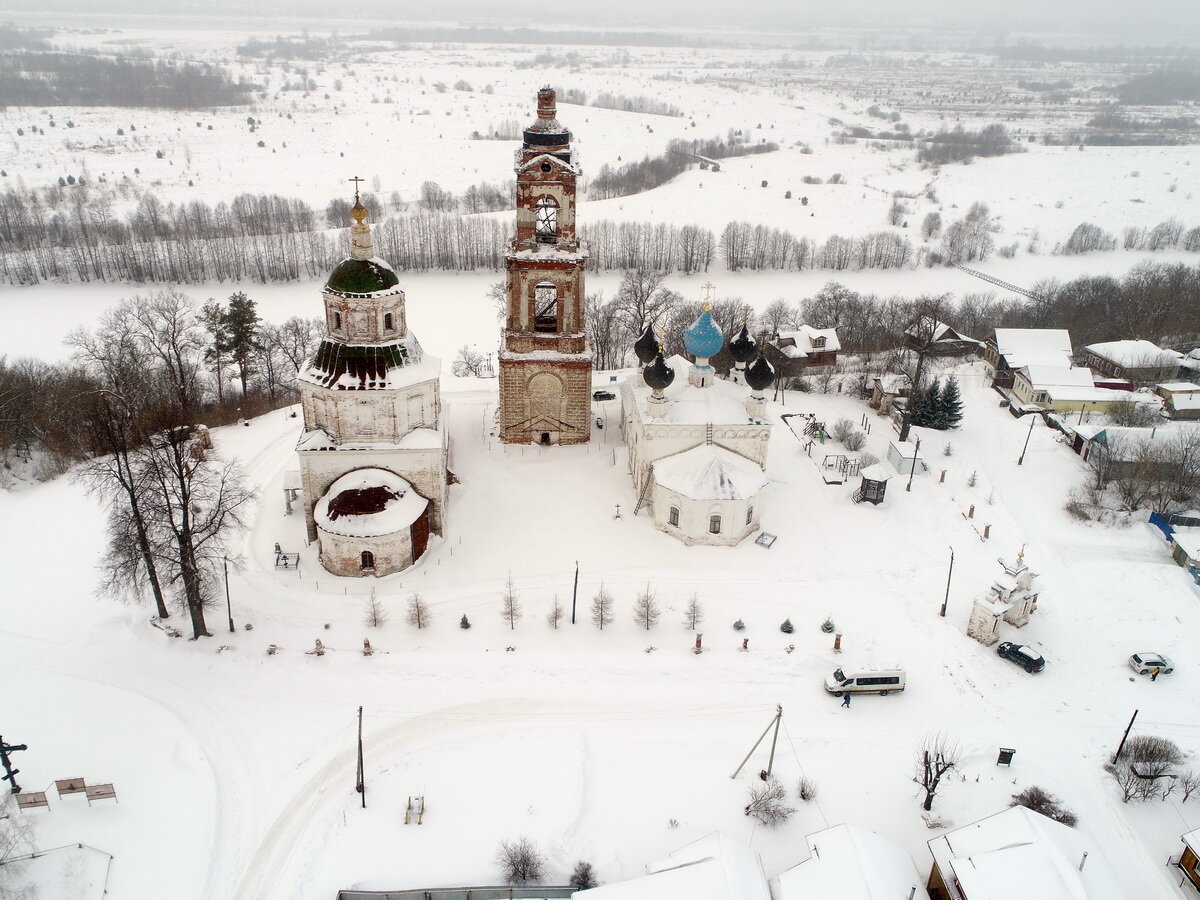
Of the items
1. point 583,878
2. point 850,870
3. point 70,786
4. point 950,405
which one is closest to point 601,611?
point 583,878

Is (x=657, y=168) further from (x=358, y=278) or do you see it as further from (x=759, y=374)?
(x=358, y=278)

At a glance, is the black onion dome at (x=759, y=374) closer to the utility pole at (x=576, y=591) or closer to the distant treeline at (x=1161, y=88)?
the utility pole at (x=576, y=591)

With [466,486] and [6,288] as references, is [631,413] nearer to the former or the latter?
[466,486]

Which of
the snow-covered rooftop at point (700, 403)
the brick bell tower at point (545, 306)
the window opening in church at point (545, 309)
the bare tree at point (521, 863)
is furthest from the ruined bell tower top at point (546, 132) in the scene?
the bare tree at point (521, 863)

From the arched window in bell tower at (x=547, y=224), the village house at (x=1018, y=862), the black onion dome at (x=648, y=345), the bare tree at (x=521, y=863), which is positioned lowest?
the bare tree at (x=521, y=863)

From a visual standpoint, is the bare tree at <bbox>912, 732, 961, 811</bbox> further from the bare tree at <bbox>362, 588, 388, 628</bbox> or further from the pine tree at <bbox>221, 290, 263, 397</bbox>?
the pine tree at <bbox>221, 290, 263, 397</bbox>

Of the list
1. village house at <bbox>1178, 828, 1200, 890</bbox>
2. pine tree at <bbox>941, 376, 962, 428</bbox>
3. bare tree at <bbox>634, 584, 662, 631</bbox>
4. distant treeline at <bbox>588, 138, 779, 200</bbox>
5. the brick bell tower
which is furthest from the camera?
distant treeline at <bbox>588, 138, 779, 200</bbox>

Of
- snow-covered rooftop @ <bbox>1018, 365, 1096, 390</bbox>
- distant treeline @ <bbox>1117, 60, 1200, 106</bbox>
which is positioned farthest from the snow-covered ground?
distant treeline @ <bbox>1117, 60, 1200, 106</bbox>
